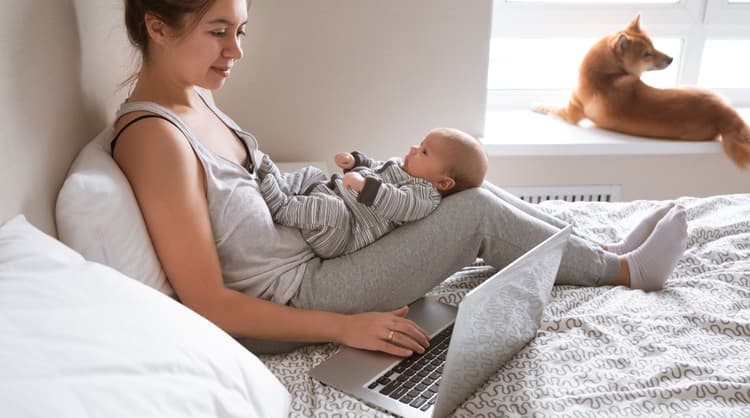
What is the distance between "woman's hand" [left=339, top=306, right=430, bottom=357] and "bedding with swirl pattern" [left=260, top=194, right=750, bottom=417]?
0.06m

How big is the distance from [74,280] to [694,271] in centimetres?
128

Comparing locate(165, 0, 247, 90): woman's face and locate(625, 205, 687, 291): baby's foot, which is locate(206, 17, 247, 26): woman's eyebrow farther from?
locate(625, 205, 687, 291): baby's foot

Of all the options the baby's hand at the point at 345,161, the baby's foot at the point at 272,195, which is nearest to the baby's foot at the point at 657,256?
the baby's hand at the point at 345,161

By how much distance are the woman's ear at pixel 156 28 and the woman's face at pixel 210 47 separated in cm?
2

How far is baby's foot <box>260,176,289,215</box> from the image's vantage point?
1.35 m

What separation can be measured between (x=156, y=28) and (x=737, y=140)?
6.50ft

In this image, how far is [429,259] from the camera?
4.31 feet

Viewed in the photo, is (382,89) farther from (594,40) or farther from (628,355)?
(628,355)

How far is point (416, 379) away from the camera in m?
1.10

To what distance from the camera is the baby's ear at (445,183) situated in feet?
4.78

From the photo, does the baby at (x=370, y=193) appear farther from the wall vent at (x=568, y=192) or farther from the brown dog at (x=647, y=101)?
the brown dog at (x=647, y=101)

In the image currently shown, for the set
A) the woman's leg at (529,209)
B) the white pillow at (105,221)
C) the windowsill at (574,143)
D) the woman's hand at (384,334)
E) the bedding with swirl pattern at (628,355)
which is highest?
the white pillow at (105,221)

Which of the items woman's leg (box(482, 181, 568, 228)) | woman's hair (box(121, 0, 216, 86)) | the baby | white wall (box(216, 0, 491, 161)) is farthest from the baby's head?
white wall (box(216, 0, 491, 161))

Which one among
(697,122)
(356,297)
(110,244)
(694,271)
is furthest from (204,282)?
(697,122)
